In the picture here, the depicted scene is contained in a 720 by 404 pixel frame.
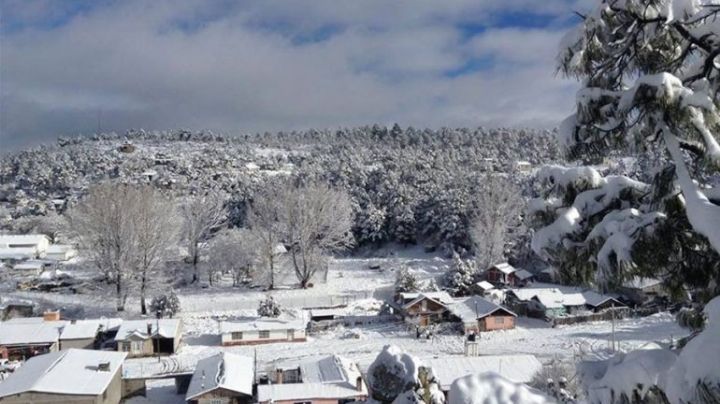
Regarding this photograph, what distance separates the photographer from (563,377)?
18.9 m

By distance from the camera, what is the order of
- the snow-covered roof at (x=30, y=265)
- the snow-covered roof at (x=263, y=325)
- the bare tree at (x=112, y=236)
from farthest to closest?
the snow-covered roof at (x=30, y=265)
the bare tree at (x=112, y=236)
the snow-covered roof at (x=263, y=325)

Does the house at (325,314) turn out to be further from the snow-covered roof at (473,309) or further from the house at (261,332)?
the snow-covered roof at (473,309)

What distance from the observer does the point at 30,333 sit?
28.8 m

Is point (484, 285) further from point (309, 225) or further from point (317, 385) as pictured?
point (317, 385)

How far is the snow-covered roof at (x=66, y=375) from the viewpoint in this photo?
19.5 meters

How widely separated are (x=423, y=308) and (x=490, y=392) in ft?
93.6

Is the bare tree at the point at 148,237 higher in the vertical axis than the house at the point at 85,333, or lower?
higher

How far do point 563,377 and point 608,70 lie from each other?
628 inches

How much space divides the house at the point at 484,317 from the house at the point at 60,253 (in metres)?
39.7

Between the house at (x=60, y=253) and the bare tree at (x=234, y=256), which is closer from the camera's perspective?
the bare tree at (x=234, y=256)

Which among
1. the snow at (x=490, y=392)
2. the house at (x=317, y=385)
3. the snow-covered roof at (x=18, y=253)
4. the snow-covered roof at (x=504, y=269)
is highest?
the snow-covered roof at (x=18, y=253)

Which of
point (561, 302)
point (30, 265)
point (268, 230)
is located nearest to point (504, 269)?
point (561, 302)

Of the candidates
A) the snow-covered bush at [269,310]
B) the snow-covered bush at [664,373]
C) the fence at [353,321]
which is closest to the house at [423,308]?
the fence at [353,321]

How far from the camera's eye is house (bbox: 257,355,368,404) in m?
20.2
